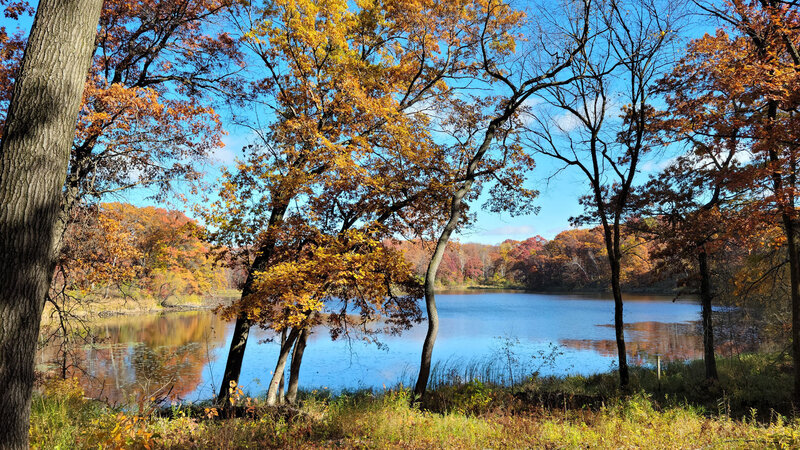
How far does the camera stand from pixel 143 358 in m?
18.3

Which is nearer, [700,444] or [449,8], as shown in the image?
[700,444]

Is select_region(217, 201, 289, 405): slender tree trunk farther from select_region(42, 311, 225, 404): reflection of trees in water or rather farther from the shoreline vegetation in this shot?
the shoreline vegetation

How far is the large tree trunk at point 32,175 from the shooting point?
118 inches

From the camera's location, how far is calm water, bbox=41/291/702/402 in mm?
14969

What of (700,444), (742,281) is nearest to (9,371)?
(700,444)

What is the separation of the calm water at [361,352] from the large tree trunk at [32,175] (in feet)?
24.7

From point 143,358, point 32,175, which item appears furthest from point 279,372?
point 143,358

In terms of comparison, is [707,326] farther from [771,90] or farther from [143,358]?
[143,358]

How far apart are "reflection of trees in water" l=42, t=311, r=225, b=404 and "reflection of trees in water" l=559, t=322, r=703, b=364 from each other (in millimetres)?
16909

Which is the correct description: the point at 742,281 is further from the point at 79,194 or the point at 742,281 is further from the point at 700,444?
the point at 79,194

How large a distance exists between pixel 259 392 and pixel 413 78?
10.8 m

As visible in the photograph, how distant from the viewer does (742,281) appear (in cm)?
1203

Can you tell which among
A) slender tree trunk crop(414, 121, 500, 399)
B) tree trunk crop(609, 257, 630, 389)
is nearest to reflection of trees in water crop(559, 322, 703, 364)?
tree trunk crop(609, 257, 630, 389)

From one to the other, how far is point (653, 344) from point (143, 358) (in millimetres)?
24044
